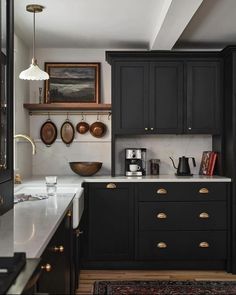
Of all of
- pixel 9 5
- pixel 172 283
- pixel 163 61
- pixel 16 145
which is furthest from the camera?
pixel 163 61

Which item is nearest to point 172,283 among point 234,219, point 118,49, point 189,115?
point 234,219

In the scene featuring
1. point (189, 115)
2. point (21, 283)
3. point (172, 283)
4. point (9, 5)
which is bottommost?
point (172, 283)

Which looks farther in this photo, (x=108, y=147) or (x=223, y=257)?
(x=108, y=147)

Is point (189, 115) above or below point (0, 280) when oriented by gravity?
above

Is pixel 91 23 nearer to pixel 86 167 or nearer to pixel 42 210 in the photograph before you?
pixel 86 167

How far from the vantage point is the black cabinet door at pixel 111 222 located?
4.82 metres

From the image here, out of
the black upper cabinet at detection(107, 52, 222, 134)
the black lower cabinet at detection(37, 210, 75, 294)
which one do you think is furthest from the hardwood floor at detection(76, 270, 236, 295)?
the black lower cabinet at detection(37, 210, 75, 294)

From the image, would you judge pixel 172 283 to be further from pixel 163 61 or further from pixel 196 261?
pixel 163 61

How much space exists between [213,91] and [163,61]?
62 cm

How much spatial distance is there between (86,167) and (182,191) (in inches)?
40.6

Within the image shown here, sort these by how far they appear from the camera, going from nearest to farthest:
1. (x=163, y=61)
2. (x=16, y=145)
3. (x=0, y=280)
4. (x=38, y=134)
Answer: (x=0, y=280), (x=16, y=145), (x=163, y=61), (x=38, y=134)

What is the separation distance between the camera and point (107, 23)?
446cm

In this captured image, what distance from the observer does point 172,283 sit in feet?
14.3

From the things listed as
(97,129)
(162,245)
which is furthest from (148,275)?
(97,129)
